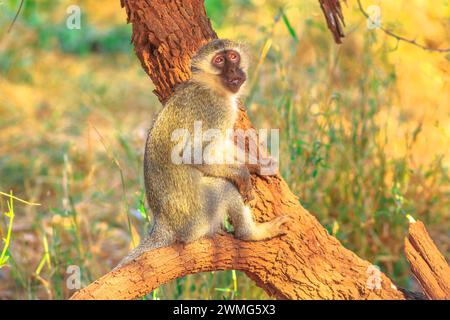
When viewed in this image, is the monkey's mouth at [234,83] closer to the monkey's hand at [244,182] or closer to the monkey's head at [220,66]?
the monkey's head at [220,66]

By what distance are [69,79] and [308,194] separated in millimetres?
4972

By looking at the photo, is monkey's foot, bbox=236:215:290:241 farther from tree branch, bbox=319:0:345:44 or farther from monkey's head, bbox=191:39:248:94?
tree branch, bbox=319:0:345:44

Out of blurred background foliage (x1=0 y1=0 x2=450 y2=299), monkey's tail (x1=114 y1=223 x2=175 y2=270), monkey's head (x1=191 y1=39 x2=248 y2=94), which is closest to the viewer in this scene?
monkey's tail (x1=114 y1=223 x2=175 y2=270)

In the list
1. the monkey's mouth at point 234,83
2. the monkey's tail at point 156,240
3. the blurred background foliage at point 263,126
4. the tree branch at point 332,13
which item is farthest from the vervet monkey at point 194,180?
the tree branch at point 332,13

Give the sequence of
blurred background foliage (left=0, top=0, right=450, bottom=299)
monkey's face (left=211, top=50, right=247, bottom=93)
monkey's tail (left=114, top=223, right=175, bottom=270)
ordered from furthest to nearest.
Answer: blurred background foliage (left=0, top=0, right=450, bottom=299), monkey's face (left=211, top=50, right=247, bottom=93), monkey's tail (left=114, top=223, right=175, bottom=270)

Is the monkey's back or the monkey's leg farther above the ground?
the monkey's back

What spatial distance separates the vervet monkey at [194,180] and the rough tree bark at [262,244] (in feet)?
0.21

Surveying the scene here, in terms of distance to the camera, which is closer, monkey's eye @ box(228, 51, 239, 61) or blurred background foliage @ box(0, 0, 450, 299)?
monkey's eye @ box(228, 51, 239, 61)

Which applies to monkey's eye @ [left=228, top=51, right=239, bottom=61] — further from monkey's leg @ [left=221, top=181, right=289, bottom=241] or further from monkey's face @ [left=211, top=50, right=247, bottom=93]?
monkey's leg @ [left=221, top=181, right=289, bottom=241]

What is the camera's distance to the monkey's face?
379 centimetres

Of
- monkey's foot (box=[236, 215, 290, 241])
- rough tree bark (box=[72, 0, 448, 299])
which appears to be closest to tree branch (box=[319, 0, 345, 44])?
rough tree bark (box=[72, 0, 448, 299])

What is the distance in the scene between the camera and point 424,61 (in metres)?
7.73
